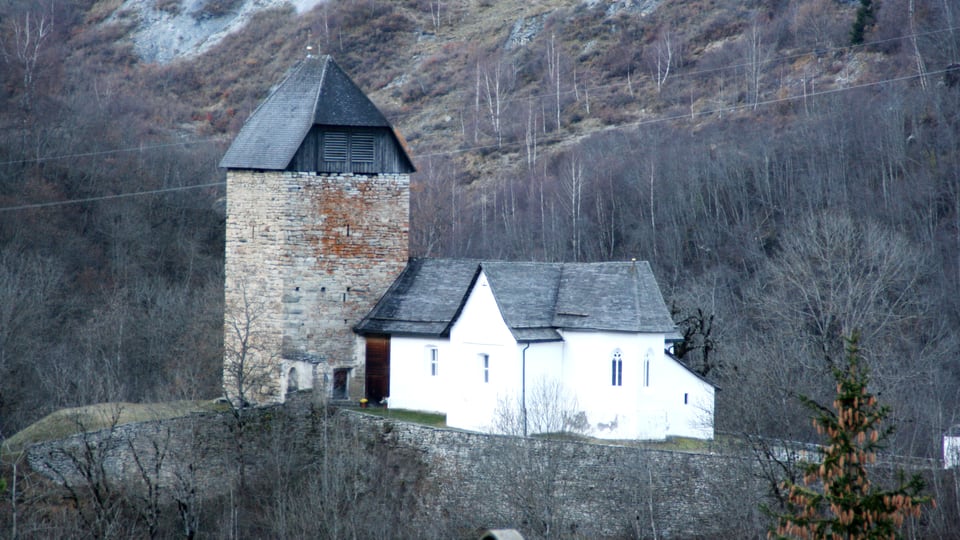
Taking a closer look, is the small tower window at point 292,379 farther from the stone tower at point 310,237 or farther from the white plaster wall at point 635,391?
the white plaster wall at point 635,391

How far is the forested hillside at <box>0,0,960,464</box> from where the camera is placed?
40.3 meters

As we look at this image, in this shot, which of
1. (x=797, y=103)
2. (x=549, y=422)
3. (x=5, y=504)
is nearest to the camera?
(x=5, y=504)

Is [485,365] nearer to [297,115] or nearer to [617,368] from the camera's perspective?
[617,368]

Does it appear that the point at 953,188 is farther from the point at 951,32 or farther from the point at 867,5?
the point at 867,5

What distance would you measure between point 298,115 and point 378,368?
710cm

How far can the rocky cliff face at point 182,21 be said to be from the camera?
88.1 metres

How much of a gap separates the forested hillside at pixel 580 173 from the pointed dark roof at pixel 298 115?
8.29 metres

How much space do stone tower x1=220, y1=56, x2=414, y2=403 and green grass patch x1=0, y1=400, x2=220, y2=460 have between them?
6.45 ft

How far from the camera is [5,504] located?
28.3 m

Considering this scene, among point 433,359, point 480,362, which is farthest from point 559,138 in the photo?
point 480,362

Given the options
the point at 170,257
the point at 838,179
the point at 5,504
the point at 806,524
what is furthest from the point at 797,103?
the point at 806,524

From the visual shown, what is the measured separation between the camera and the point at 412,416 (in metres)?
33.4

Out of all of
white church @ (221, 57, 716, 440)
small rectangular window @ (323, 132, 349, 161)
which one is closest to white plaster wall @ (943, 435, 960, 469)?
white church @ (221, 57, 716, 440)

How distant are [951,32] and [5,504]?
44786 millimetres
